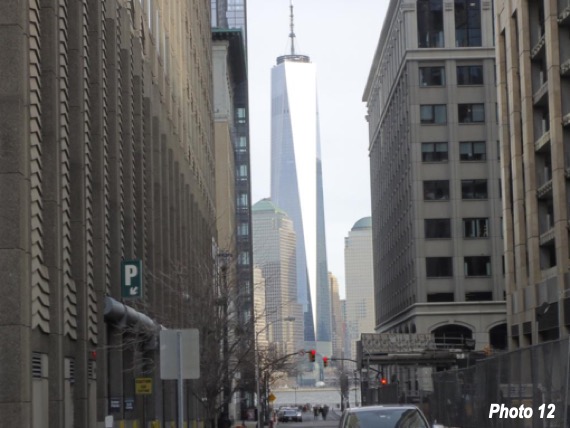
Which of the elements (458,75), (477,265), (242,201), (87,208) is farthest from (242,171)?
(87,208)

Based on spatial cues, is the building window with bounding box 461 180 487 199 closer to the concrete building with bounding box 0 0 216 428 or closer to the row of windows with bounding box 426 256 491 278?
the row of windows with bounding box 426 256 491 278

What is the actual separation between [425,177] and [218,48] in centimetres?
4259

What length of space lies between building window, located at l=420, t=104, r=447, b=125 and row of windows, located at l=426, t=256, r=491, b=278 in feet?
39.6

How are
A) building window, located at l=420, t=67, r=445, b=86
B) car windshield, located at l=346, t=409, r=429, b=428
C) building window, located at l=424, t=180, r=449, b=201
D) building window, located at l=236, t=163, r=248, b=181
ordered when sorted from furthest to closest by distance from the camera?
building window, located at l=236, t=163, r=248, b=181
building window, located at l=420, t=67, r=445, b=86
building window, located at l=424, t=180, r=449, b=201
car windshield, located at l=346, t=409, r=429, b=428

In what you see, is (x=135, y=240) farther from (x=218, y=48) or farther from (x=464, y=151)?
(x=218, y=48)

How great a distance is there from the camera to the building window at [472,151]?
104 metres

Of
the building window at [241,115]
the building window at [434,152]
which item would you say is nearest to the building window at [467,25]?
the building window at [434,152]

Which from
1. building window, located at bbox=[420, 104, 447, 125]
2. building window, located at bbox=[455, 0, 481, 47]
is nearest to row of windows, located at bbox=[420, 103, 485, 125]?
building window, located at bbox=[420, 104, 447, 125]

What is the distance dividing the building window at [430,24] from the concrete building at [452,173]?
0.29 feet

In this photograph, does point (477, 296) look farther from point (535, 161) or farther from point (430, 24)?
point (535, 161)

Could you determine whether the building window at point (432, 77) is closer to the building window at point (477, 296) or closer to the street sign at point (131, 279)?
the building window at point (477, 296)

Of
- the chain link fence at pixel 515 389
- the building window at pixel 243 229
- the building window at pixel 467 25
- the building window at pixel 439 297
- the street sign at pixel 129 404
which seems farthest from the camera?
the building window at pixel 243 229

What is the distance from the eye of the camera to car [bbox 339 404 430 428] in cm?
2266

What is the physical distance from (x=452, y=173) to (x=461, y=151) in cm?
213
